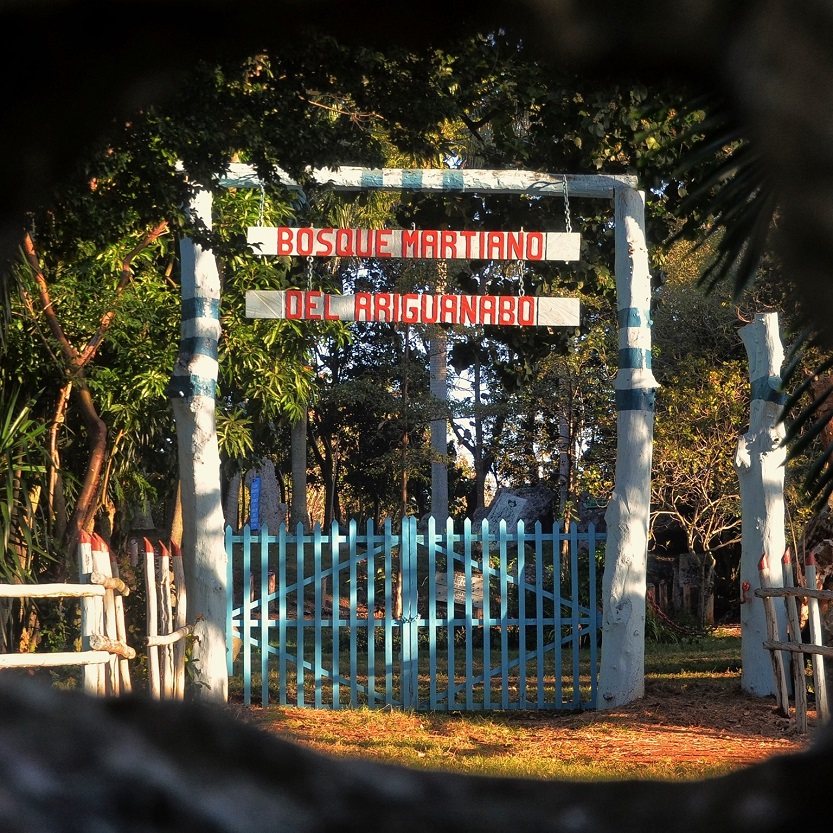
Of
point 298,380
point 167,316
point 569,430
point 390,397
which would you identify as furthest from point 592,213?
point 390,397

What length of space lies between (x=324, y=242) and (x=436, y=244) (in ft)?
2.64

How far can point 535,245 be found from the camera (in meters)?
6.86

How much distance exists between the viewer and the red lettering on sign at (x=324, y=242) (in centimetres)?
682

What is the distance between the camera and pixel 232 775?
169 millimetres

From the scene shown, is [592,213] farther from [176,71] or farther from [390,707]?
[176,71]

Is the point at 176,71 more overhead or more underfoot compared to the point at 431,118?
more underfoot

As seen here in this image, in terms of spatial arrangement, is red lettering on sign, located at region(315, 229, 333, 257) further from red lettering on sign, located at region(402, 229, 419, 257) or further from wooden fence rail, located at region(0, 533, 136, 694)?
wooden fence rail, located at region(0, 533, 136, 694)

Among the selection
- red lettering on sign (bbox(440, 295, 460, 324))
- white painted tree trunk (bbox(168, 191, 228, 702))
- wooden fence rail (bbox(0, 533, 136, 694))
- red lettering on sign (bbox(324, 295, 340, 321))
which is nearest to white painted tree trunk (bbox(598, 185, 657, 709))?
red lettering on sign (bbox(440, 295, 460, 324))

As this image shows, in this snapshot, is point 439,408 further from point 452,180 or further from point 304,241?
point 304,241

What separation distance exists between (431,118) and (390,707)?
282 inches

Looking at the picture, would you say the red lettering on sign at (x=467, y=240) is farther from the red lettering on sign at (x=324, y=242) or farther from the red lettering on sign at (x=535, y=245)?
the red lettering on sign at (x=324, y=242)

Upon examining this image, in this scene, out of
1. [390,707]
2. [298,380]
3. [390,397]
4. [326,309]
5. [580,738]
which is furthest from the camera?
[390,397]

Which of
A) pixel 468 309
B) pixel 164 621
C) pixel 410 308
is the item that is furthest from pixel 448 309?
pixel 164 621

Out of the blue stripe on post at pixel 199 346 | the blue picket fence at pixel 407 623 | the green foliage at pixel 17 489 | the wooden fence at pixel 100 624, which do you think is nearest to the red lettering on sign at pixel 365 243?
the blue stripe on post at pixel 199 346
